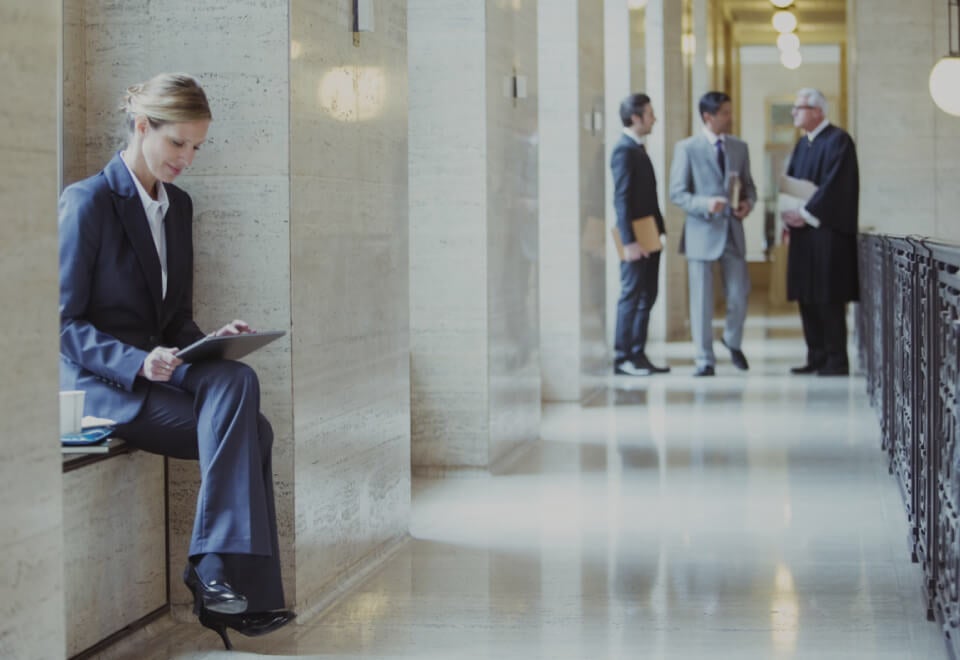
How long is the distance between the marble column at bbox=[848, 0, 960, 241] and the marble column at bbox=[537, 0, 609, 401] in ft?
13.1

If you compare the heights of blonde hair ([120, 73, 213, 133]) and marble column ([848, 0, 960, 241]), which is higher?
marble column ([848, 0, 960, 241])

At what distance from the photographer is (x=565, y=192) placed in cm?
978

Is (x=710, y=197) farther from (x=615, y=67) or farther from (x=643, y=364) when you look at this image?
(x=615, y=67)

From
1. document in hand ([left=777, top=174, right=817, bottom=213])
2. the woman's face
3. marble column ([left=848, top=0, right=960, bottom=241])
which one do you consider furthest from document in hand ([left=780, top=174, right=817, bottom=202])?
the woman's face

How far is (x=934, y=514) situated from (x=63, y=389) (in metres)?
2.44

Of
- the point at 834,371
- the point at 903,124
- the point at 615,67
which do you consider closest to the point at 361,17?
the point at 834,371

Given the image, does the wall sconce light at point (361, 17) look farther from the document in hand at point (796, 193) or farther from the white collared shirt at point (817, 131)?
the white collared shirt at point (817, 131)

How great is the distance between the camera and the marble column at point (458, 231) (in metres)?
7.10

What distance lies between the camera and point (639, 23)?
13.6m

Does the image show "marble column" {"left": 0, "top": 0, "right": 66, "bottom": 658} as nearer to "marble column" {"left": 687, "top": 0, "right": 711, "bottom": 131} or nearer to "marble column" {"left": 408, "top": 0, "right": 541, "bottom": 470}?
"marble column" {"left": 408, "top": 0, "right": 541, "bottom": 470}

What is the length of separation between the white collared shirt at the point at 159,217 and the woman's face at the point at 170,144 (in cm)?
9

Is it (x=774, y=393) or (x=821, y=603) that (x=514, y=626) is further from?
(x=774, y=393)

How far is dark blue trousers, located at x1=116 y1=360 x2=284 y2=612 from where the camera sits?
154 inches

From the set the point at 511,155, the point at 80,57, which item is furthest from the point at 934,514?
the point at 511,155
